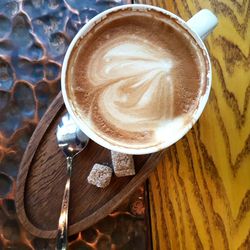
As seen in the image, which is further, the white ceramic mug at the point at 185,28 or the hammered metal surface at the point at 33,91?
the hammered metal surface at the point at 33,91

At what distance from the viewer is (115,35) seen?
865 mm

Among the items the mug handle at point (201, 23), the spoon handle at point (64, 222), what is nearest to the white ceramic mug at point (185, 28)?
the mug handle at point (201, 23)

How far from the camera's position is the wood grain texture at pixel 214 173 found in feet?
3.16

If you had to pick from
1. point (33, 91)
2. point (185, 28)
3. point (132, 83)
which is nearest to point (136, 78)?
point (132, 83)

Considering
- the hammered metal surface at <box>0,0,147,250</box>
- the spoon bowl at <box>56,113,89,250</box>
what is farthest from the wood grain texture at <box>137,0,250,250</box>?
the spoon bowl at <box>56,113,89,250</box>

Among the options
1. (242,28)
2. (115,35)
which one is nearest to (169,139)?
(115,35)

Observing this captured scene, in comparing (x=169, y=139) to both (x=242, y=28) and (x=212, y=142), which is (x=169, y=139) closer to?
(x=212, y=142)

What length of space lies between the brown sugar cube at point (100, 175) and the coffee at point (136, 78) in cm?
9

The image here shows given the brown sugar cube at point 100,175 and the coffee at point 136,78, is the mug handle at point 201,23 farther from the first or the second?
the brown sugar cube at point 100,175

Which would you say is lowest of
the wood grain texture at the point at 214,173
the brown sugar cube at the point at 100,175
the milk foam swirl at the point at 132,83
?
the wood grain texture at the point at 214,173

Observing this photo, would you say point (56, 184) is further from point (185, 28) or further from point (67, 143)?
point (185, 28)

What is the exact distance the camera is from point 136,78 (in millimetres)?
848

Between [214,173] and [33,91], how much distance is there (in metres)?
0.42

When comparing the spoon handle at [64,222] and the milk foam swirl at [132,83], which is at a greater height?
the milk foam swirl at [132,83]
